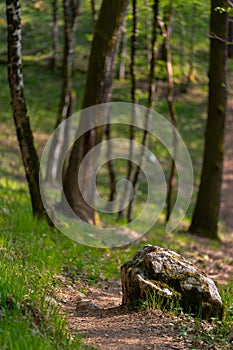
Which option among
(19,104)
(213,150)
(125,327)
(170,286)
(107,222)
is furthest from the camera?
(213,150)

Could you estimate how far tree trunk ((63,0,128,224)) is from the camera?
11.5 metres

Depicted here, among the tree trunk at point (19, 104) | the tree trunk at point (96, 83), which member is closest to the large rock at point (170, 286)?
the tree trunk at point (19, 104)

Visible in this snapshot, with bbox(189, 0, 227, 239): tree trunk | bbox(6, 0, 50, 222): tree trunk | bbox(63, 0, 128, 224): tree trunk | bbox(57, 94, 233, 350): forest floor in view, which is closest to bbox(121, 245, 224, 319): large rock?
bbox(57, 94, 233, 350): forest floor

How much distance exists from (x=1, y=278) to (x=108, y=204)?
550 inches

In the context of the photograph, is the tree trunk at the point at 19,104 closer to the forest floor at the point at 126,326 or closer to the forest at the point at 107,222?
the forest at the point at 107,222

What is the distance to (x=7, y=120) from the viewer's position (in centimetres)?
2686

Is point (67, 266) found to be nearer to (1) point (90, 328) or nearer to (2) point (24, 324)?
(1) point (90, 328)

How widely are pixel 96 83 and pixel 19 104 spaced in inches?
117

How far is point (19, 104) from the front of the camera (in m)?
9.18

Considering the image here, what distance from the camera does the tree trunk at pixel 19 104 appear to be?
28.4 feet

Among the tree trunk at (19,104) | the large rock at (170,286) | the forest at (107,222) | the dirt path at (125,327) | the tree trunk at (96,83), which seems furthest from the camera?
the tree trunk at (96,83)

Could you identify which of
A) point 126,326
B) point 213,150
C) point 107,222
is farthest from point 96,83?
point 126,326

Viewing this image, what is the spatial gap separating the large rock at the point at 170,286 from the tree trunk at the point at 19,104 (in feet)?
12.8

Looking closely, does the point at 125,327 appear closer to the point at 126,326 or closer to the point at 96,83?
the point at 126,326
